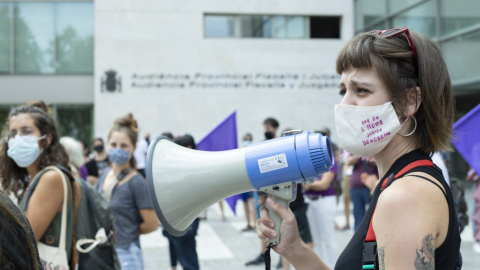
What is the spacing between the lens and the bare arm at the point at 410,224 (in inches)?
49.3

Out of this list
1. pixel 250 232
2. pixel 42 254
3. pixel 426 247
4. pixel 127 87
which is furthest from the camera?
pixel 127 87

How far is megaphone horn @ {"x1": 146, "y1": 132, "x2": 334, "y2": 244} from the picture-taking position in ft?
5.41

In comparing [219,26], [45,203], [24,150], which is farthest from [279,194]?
[219,26]

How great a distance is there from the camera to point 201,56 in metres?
18.5

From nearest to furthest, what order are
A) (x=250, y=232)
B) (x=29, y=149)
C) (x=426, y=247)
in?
(x=426, y=247) < (x=29, y=149) < (x=250, y=232)

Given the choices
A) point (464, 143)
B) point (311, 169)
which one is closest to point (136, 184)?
point (464, 143)

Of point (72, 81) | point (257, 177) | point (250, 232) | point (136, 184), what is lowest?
point (250, 232)

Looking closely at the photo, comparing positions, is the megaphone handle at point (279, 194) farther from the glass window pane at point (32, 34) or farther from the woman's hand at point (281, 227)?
the glass window pane at point (32, 34)

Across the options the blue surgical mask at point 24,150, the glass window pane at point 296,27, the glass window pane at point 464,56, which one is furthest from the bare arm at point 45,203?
the glass window pane at point 296,27

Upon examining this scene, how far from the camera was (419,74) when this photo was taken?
150cm

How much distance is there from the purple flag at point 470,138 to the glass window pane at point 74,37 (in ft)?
55.4

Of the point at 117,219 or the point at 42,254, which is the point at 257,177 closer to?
the point at 42,254

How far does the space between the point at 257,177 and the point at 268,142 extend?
0.42 ft

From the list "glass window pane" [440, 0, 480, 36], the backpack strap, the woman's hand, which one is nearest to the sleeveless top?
the woman's hand
